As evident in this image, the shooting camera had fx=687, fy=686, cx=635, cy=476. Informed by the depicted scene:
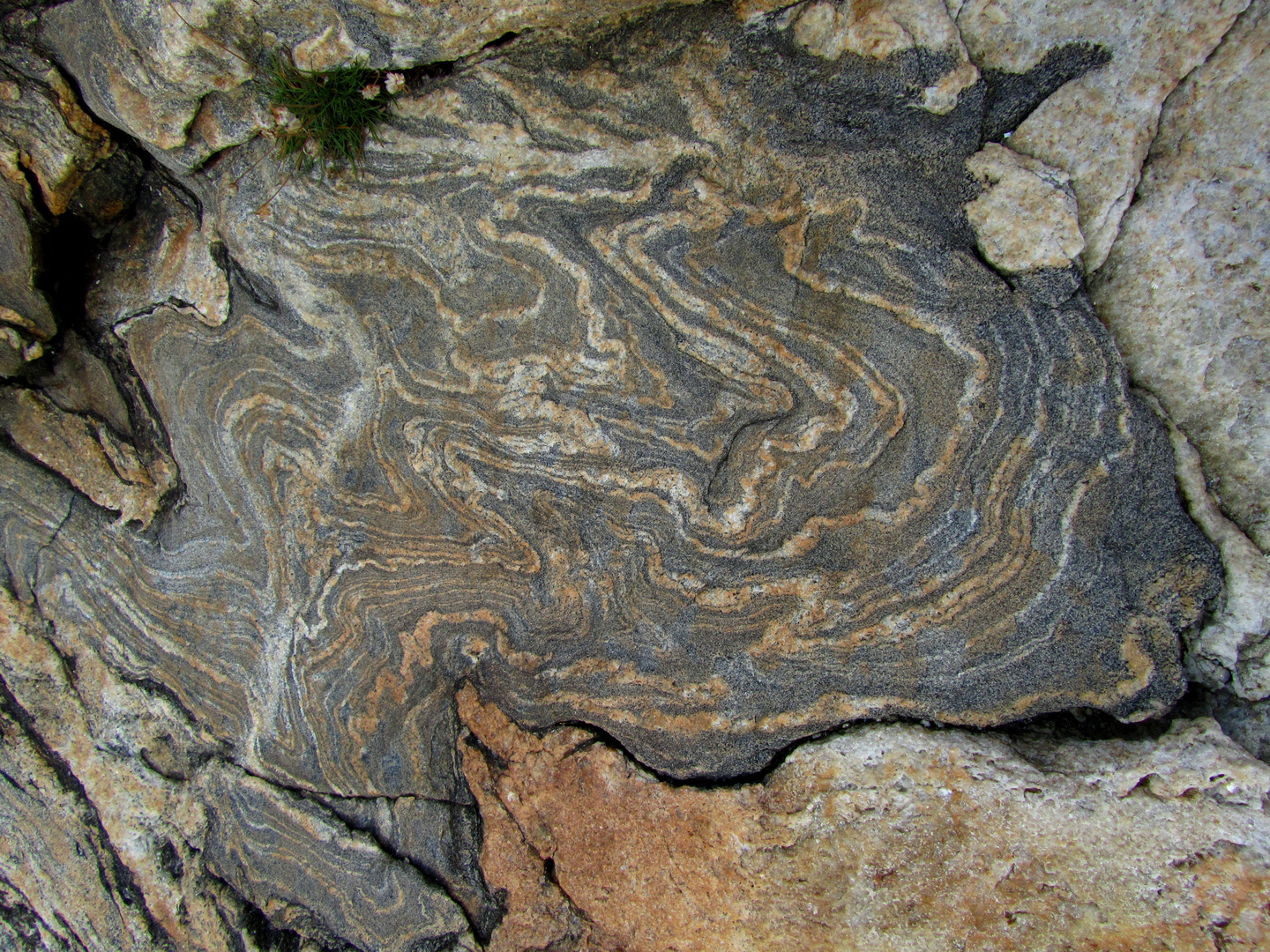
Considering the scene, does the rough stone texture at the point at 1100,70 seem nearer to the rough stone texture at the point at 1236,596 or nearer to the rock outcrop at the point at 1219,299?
the rock outcrop at the point at 1219,299

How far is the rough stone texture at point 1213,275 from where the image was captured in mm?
2182

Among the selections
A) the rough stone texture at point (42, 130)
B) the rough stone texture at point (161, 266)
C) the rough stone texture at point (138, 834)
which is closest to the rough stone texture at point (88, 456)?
the rough stone texture at point (138, 834)

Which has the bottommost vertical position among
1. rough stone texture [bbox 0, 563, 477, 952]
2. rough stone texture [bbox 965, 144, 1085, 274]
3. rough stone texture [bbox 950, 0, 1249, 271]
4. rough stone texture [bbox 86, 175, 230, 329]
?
rough stone texture [bbox 0, 563, 477, 952]

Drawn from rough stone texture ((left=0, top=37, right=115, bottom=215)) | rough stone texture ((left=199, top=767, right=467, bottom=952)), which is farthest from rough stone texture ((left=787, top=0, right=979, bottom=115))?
rough stone texture ((left=199, top=767, right=467, bottom=952))

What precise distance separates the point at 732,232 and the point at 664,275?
30 cm

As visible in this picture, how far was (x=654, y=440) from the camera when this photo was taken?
8.99ft

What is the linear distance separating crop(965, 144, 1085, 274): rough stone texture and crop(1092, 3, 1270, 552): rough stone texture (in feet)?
0.74

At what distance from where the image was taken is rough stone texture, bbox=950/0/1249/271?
7.17ft

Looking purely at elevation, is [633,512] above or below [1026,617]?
below

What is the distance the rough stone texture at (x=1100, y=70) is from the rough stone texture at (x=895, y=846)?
1807mm

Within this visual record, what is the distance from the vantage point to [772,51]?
241 cm

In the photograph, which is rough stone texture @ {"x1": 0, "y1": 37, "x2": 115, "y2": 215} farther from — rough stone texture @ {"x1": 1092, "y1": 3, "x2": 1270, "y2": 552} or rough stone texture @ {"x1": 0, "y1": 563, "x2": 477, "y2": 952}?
rough stone texture @ {"x1": 1092, "y1": 3, "x2": 1270, "y2": 552}

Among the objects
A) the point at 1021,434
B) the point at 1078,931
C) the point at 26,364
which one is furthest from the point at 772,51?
the point at 26,364

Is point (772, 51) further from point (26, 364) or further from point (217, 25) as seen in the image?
point (26, 364)
